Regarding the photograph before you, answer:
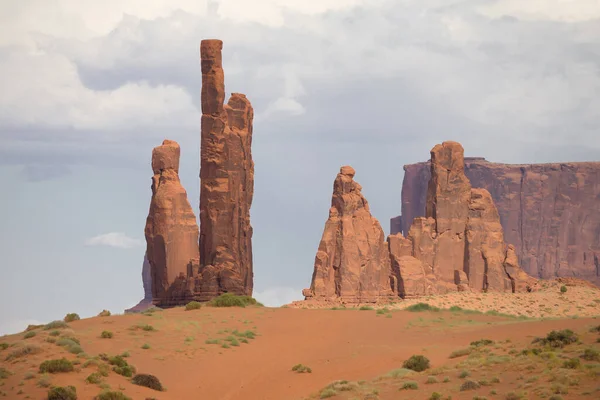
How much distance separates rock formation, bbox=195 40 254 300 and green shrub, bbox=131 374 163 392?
93.7 feet

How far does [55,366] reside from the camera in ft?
147

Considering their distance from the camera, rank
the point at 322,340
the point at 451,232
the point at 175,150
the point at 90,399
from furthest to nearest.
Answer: the point at 451,232 → the point at 175,150 → the point at 322,340 → the point at 90,399

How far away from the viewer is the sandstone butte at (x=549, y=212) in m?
145

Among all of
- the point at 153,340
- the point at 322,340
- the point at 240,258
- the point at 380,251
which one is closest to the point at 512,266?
the point at 380,251

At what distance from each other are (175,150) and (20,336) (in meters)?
31.4

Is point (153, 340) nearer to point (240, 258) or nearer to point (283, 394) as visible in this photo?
point (283, 394)

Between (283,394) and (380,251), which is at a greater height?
(380,251)

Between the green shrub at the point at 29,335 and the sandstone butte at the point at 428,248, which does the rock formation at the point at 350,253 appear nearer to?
the sandstone butte at the point at 428,248

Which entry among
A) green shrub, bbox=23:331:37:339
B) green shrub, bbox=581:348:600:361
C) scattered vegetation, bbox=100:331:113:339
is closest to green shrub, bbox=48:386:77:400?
green shrub, bbox=23:331:37:339

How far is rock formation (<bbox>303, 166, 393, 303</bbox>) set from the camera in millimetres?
81312

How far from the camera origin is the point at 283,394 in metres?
47.2

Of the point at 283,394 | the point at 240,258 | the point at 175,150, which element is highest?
the point at 175,150

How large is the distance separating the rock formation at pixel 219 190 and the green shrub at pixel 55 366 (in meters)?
30.2

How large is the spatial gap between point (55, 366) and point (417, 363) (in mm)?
14411
